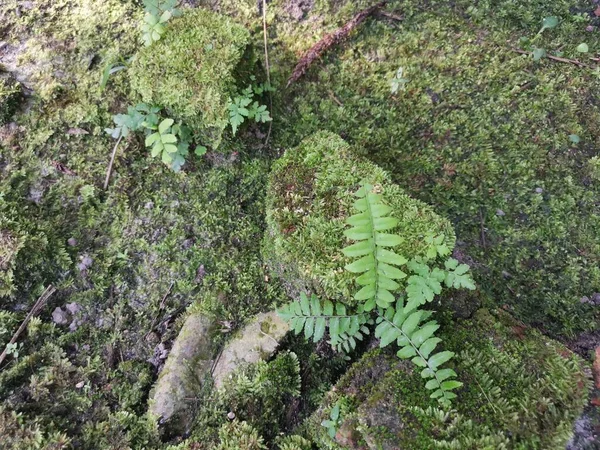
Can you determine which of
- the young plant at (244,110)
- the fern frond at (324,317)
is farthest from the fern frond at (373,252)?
the young plant at (244,110)

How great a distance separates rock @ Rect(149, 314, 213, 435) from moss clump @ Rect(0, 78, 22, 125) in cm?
245

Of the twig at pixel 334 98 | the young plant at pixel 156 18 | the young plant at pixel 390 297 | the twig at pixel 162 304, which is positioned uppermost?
the young plant at pixel 156 18

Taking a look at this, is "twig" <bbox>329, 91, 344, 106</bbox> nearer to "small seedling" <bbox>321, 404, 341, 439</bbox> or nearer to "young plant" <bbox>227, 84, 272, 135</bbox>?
"young plant" <bbox>227, 84, 272, 135</bbox>

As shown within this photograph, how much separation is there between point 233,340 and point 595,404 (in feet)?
7.29

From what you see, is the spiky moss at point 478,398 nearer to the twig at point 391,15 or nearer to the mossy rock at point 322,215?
the mossy rock at point 322,215

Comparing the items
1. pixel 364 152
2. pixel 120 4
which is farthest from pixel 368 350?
pixel 120 4

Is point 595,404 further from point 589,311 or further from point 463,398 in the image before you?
point 589,311

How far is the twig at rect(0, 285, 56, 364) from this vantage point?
2787mm

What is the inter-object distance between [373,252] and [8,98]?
11.3 ft

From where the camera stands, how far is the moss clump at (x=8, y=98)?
3.47 metres

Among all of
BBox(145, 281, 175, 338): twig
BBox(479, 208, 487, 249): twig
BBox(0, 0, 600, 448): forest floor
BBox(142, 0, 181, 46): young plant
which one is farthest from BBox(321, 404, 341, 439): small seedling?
BBox(142, 0, 181, 46): young plant

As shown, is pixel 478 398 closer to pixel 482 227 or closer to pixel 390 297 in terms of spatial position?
pixel 390 297

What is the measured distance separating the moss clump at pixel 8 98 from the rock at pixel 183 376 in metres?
2.45

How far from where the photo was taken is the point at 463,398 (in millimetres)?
2141
